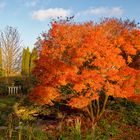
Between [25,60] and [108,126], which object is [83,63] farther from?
[25,60]

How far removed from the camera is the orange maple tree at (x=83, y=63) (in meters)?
16.2

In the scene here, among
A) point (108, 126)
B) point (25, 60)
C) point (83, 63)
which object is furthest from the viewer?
point (25, 60)

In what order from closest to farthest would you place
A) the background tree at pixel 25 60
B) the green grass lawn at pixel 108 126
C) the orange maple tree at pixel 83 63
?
the green grass lawn at pixel 108 126, the orange maple tree at pixel 83 63, the background tree at pixel 25 60

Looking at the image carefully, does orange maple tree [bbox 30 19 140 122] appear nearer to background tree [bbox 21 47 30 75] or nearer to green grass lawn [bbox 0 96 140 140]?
green grass lawn [bbox 0 96 140 140]

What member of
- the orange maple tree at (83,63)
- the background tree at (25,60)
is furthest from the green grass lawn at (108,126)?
the background tree at (25,60)

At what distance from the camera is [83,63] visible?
17.3 metres

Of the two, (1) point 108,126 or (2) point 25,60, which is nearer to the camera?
(1) point 108,126

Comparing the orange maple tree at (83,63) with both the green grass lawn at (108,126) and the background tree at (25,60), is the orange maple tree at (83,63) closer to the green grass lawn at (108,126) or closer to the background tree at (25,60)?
the green grass lawn at (108,126)

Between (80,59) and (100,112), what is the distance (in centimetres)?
481

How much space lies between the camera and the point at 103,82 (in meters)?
16.6

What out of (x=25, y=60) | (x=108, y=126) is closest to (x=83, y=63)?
(x=108, y=126)

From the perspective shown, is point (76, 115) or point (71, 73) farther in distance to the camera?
point (76, 115)

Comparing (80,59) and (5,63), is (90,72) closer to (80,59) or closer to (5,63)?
(80,59)

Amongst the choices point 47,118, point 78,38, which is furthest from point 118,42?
point 47,118
